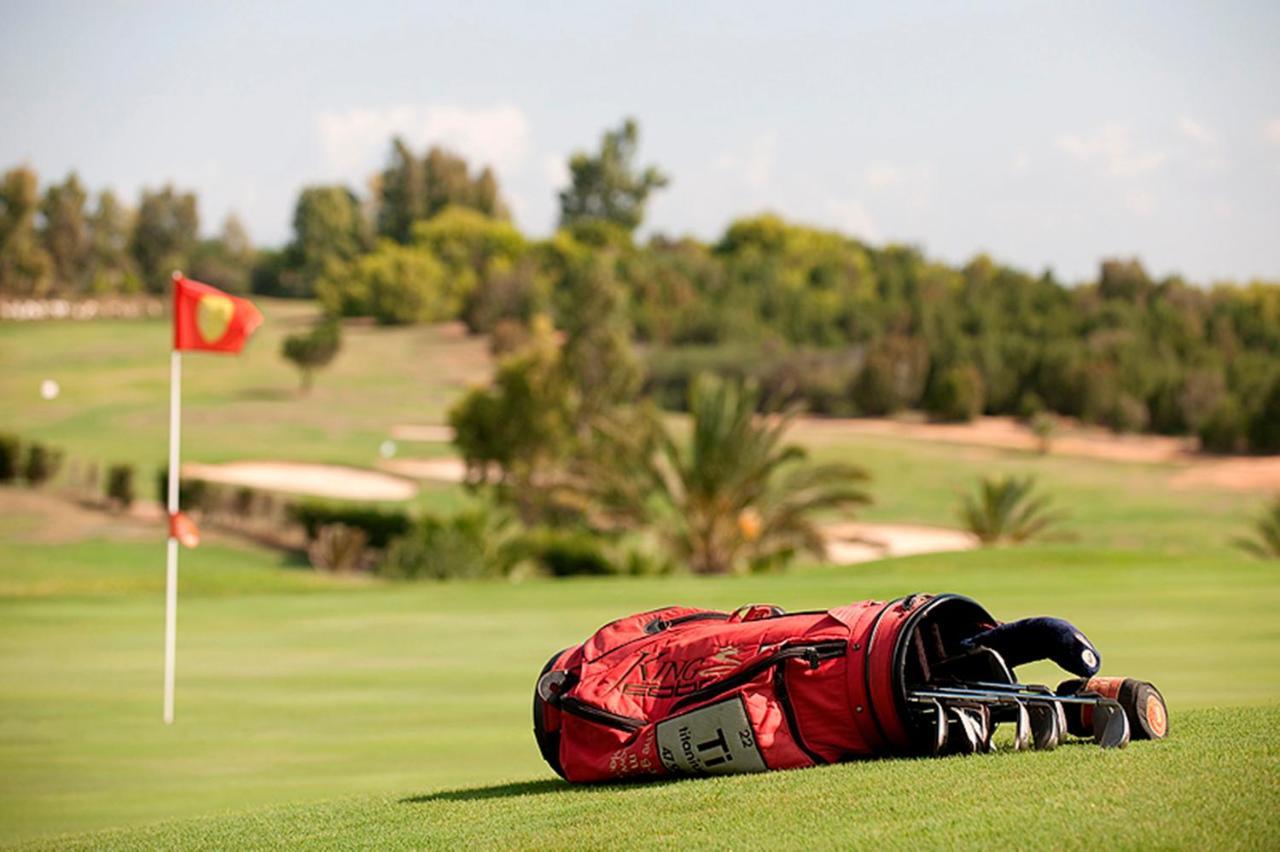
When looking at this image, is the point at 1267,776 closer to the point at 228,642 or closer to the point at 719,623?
the point at 719,623

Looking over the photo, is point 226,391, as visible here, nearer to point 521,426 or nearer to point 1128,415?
point 521,426

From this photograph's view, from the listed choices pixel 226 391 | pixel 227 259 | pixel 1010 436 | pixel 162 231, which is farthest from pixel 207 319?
pixel 227 259

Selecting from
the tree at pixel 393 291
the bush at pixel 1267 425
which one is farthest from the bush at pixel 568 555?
the tree at pixel 393 291

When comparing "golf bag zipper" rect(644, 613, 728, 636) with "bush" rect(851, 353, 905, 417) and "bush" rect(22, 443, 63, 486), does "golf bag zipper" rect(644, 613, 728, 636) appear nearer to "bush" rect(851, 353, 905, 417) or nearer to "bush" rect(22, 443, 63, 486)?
"bush" rect(22, 443, 63, 486)

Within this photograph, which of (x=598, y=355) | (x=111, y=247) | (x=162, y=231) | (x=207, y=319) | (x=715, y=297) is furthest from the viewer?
(x=162, y=231)

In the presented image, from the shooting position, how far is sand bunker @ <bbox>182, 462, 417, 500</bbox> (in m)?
45.7

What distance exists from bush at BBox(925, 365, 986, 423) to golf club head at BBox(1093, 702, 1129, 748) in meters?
57.9

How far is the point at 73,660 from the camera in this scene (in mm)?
10797

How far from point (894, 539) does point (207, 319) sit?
3647 centimetres

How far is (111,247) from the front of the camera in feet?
294

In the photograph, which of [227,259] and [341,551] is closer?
[341,551]

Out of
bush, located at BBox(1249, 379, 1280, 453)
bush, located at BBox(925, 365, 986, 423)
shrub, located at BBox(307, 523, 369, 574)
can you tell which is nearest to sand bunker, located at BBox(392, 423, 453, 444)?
bush, located at BBox(925, 365, 986, 423)

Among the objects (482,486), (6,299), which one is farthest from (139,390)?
(482,486)

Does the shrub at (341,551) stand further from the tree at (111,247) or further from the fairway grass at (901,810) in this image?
the tree at (111,247)
